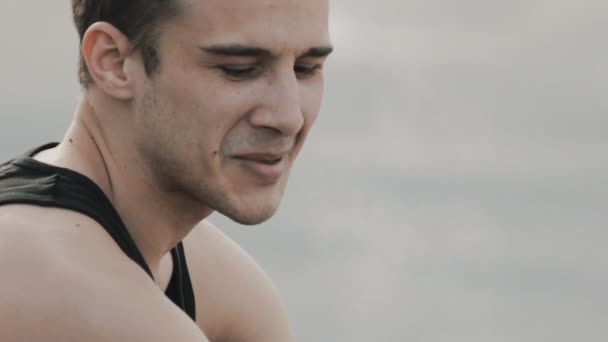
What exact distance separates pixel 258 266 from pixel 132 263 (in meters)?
2.33

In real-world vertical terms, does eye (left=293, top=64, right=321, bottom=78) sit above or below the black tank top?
above

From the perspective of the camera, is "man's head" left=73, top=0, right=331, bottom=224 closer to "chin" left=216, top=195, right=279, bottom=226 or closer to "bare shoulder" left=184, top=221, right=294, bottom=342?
"chin" left=216, top=195, right=279, bottom=226

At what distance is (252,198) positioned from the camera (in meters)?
6.70

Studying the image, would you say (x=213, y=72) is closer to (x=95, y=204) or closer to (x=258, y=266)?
(x=95, y=204)

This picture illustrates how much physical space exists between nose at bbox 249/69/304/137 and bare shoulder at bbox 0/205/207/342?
827 millimetres

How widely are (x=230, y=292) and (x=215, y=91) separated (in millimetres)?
2020

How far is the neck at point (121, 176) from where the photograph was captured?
6.77m

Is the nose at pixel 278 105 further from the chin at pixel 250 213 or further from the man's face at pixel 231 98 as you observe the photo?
the chin at pixel 250 213

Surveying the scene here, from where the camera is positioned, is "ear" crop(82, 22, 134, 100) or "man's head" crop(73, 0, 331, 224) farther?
"ear" crop(82, 22, 134, 100)

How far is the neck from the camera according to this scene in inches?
266

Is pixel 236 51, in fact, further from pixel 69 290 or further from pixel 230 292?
pixel 230 292

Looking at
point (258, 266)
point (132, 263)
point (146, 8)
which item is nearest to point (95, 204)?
point (132, 263)

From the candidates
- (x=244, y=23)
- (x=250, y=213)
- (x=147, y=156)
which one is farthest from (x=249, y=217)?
(x=244, y=23)

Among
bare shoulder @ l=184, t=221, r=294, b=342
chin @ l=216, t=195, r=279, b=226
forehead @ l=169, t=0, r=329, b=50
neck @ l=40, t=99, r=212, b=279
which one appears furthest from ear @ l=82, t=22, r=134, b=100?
bare shoulder @ l=184, t=221, r=294, b=342
